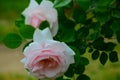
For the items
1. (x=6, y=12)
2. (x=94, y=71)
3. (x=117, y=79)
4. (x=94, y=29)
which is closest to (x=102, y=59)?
(x=94, y=29)

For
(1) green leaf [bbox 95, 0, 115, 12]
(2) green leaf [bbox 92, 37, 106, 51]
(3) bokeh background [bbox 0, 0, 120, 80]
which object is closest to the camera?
(1) green leaf [bbox 95, 0, 115, 12]

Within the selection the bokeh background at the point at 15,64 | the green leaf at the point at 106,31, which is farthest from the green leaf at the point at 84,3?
the bokeh background at the point at 15,64

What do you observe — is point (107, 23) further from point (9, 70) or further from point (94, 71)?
point (9, 70)

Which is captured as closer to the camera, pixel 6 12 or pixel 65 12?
pixel 65 12

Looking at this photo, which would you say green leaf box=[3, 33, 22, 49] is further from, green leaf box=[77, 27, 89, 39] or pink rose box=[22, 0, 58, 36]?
green leaf box=[77, 27, 89, 39]

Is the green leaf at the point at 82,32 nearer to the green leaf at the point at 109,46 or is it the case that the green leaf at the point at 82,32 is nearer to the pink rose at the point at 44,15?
the green leaf at the point at 109,46

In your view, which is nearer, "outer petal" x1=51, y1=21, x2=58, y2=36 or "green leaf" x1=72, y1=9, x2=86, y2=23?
"outer petal" x1=51, y1=21, x2=58, y2=36

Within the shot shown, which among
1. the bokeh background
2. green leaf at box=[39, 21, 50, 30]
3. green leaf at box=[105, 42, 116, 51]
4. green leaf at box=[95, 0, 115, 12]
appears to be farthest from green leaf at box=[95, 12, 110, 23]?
the bokeh background
